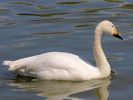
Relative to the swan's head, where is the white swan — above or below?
below

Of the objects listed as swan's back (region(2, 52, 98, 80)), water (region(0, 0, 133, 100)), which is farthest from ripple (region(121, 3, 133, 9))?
swan's back (region(2, 52, 98, 80))

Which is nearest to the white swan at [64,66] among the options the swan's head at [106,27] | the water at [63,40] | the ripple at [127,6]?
the swan's head at [106,27]

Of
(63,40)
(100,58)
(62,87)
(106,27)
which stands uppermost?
(106,27)

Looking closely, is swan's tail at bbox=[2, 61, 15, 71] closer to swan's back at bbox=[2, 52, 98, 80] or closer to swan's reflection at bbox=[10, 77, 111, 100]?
swan's back at bbox=[2, 52, 98, 80]

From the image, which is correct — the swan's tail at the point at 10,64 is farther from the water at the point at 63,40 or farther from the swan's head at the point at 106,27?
the swan's head at the point at 106,27

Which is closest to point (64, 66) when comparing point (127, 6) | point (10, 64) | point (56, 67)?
point (56, 67)

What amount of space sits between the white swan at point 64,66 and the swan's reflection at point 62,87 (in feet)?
0.29

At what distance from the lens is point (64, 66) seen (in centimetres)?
1043

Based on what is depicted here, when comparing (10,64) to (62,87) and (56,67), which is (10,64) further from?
(62,87)

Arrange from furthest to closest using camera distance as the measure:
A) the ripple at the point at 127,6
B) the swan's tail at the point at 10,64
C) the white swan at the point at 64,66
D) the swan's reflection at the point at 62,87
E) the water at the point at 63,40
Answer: the ripple at the point at 127,6 → the swan's tail at the point at 10,64 → the white swan at the point at 64,66 → the water at the point at 63,40 → the swan's reflection at the point at 62,87

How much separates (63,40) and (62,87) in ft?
9.54

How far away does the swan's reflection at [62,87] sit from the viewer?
9953 millimetres

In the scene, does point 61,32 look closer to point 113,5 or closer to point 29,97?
point 113,5

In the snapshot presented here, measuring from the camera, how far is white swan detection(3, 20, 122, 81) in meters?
10.4
